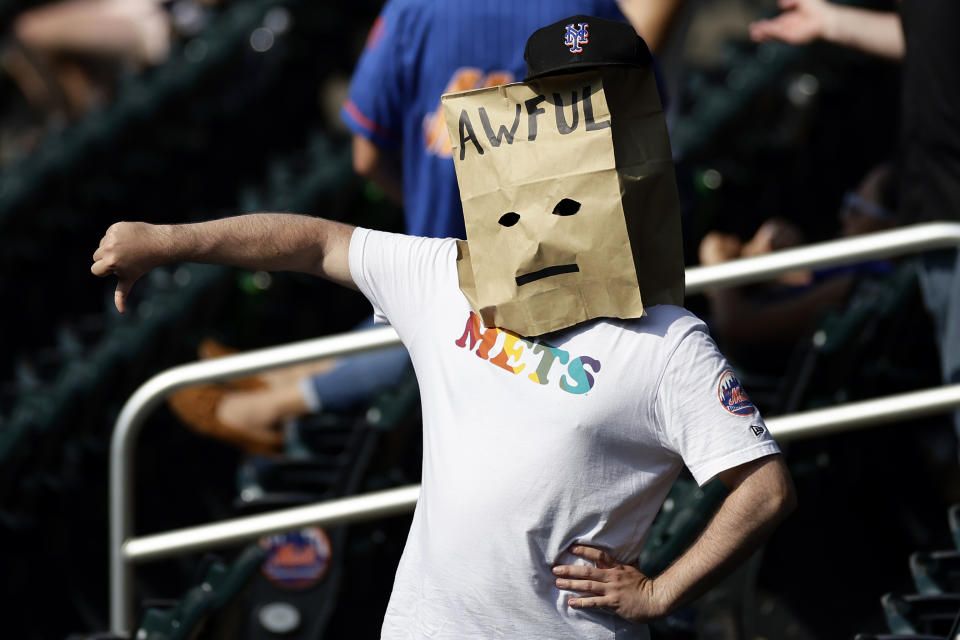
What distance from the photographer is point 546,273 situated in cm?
188

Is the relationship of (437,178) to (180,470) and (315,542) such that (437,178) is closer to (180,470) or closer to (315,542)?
(315,542)

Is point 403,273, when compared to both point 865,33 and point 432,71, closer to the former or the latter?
point 432,71

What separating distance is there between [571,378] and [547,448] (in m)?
0.11

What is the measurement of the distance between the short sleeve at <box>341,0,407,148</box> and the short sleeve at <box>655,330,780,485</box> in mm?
1385

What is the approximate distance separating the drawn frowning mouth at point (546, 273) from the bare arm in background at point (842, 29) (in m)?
1.54

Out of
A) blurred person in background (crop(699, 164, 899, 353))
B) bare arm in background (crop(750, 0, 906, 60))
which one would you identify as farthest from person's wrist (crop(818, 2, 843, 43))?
blurred person in background (crop(699, 164, 899, 353))

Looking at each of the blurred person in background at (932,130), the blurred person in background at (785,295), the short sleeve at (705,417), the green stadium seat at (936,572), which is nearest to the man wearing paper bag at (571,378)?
the short sleeve at (705,417)

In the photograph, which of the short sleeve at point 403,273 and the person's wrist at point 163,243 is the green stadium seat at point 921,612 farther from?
the person's wrist at point 163,243

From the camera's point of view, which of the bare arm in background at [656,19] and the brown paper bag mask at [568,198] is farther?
the bare arm in background at [656,19]

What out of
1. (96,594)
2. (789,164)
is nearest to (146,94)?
(96,594)

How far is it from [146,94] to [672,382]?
4306 millimetres

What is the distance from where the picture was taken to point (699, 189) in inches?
172

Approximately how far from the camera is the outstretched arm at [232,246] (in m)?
1.98

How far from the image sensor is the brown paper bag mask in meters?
1.85
